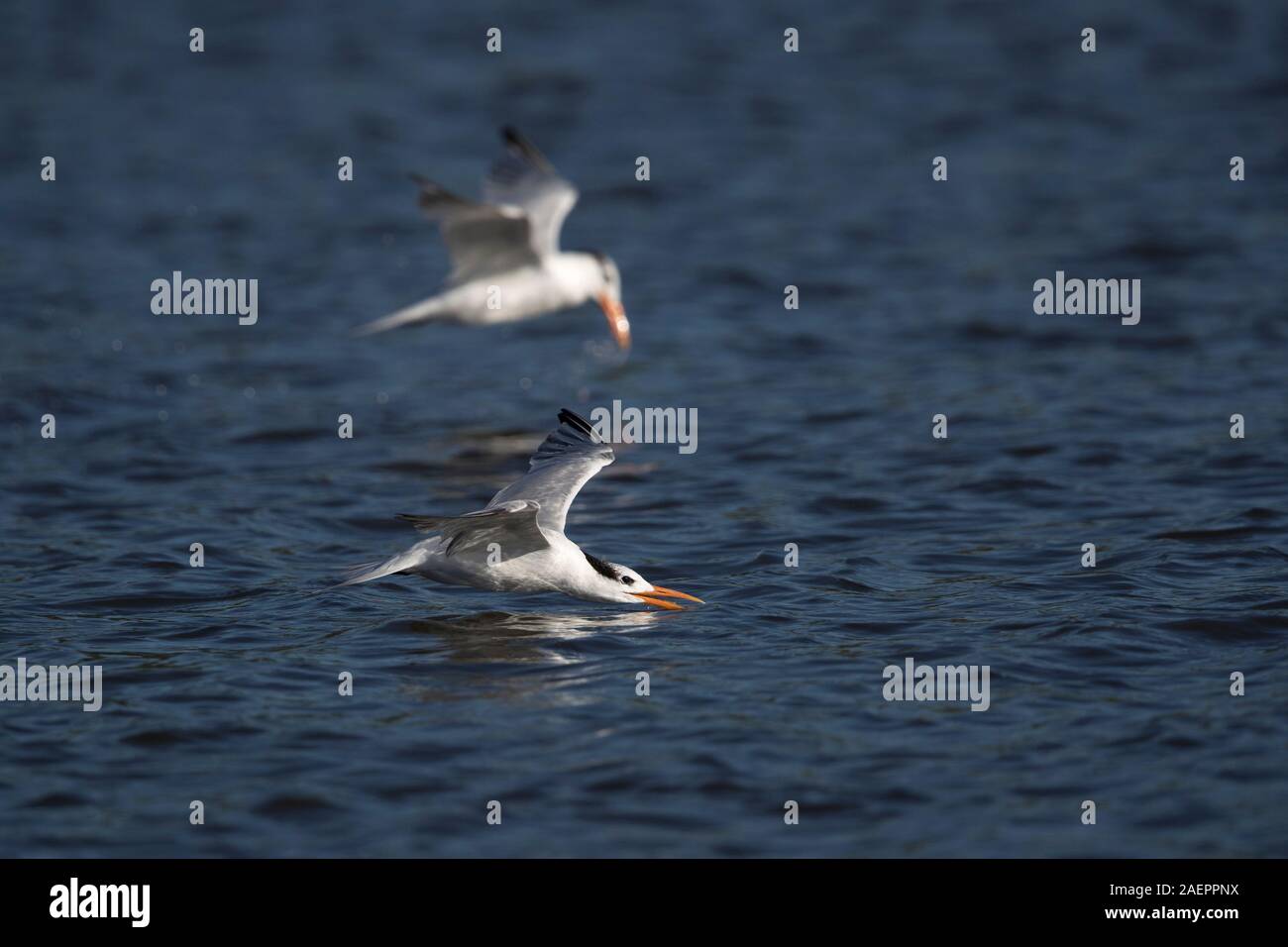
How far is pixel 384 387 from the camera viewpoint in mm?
14133

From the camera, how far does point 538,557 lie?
8617 millimetres

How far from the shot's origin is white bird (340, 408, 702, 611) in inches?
330

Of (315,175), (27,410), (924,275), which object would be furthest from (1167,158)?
(27,410)

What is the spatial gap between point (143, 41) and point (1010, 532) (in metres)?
20.1

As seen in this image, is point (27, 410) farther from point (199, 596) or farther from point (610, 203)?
point (610, 203)

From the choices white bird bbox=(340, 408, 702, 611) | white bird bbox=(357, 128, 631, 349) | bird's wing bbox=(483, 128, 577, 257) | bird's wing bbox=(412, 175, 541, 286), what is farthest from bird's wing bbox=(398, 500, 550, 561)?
bird's wing bbox=(483, 128, 577, 257)

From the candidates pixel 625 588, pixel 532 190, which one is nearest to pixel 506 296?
pixel 532 190

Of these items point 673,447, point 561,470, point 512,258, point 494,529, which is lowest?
point 494,529

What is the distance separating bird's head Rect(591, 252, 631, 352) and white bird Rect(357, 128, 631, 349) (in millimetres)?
17

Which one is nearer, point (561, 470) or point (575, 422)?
point (561, 470)

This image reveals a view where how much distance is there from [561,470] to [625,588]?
691 mm

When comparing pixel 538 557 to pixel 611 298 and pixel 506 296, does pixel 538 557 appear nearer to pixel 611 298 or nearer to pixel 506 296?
pixel 506 296

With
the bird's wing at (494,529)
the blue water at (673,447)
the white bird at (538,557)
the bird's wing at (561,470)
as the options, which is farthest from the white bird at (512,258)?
the bird's wing at (494,529)
